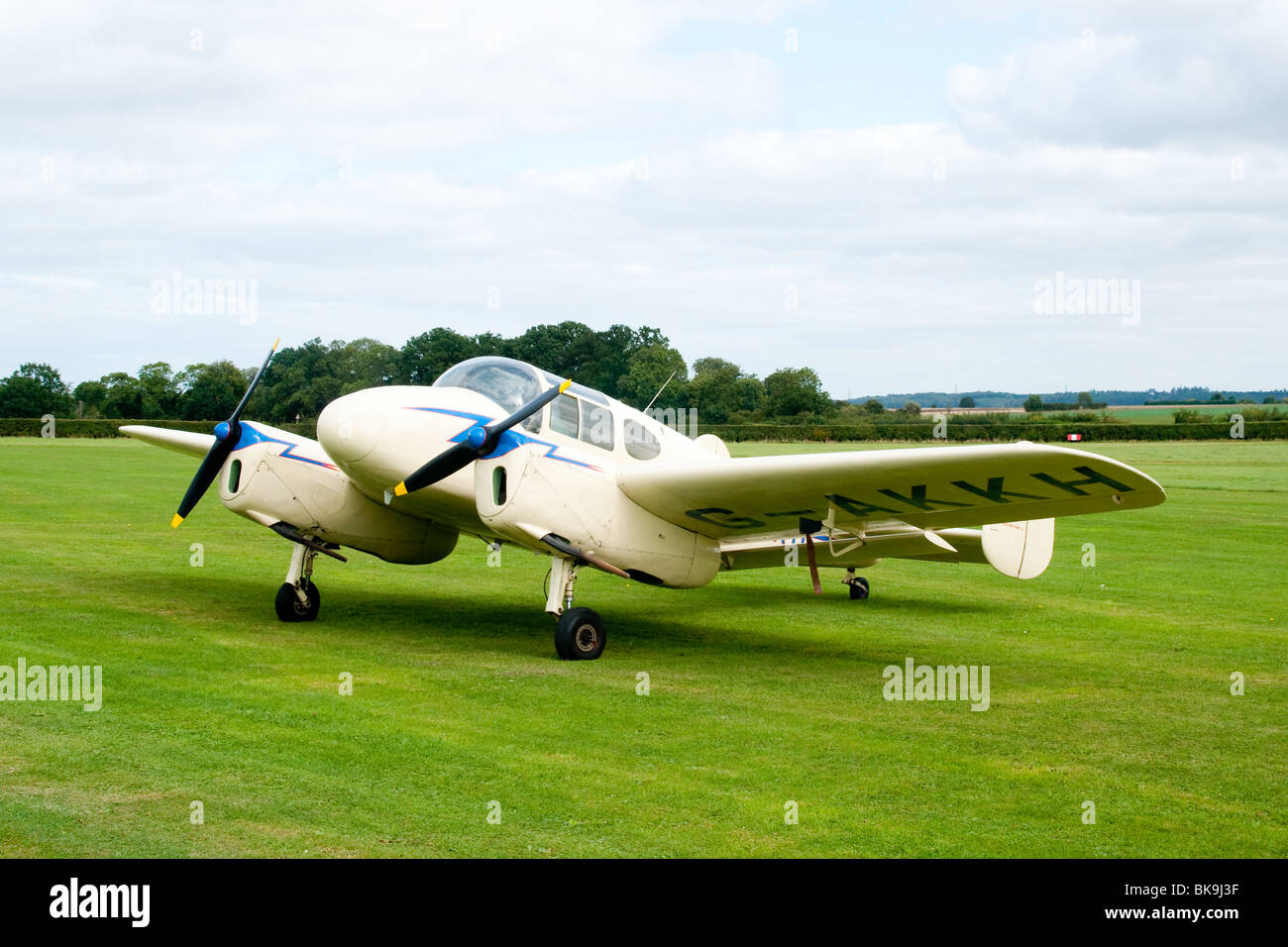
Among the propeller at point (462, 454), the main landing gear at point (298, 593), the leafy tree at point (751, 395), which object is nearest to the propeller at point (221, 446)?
the main landing gear at point (298, 593)

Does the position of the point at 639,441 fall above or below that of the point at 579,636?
above

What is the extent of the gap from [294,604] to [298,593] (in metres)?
0.14

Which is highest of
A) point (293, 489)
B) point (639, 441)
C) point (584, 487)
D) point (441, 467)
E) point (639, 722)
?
point (639, 441)

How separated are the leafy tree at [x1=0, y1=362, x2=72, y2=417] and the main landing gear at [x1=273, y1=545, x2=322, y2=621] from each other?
89.4 metres

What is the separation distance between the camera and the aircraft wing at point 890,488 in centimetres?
937

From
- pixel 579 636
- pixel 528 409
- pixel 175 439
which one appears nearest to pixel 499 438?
pixel 528 409

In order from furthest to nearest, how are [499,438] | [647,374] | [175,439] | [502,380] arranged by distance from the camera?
[647,374] < [175,439] < [502,380] < [499,438]

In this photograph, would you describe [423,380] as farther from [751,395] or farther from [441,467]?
[751,395]

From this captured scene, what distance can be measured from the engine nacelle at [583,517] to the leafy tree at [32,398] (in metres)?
92.5

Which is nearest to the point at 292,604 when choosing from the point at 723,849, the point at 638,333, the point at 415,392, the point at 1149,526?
the point at 415,392

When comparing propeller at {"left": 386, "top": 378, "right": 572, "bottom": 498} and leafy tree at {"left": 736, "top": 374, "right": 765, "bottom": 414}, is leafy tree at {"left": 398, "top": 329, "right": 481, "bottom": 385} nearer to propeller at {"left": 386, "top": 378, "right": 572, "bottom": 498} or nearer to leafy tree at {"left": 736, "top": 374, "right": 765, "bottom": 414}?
propeller at {"left": 386, "top": 378, "right": 572, "bottom": 498}

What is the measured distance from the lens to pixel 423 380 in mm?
17297

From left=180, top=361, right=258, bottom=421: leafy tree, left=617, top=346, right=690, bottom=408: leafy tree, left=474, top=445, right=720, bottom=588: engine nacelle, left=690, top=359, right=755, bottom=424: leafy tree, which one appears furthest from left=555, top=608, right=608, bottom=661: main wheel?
left=690, top=359, right=755, bottom=424: leafy tree

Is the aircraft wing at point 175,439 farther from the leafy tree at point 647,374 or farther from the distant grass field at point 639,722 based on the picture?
the leafy tree at point 647,374
